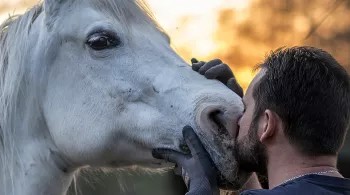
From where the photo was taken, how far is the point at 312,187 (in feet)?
5.84

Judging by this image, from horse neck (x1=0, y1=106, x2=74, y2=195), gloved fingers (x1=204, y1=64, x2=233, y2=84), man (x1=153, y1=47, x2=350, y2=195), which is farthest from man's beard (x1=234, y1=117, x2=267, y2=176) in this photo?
horse neck (x1=0, y1=106, x2=74, y2=195)

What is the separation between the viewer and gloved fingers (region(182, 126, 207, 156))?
2.29m

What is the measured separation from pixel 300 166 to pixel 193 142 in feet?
1.77

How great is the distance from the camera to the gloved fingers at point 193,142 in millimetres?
2285

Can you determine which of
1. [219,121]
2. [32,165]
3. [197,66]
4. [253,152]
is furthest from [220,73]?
[32,165]

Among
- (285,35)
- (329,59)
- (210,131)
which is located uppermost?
(285,35)

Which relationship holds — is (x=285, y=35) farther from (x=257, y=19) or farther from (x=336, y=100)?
(x=336, y=100)

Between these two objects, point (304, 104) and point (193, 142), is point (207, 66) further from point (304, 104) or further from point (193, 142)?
point (304, 104)

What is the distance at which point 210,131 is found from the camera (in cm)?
228

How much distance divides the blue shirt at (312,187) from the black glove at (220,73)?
2.30 ft

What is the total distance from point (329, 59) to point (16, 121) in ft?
4.87

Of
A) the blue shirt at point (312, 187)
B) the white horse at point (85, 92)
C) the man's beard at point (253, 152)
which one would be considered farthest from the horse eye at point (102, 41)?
the blue shirt at point (312, 187)

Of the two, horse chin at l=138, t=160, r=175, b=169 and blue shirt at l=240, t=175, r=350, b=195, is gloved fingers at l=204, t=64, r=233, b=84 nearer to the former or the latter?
horse chin at l=138, t=160, r=175, b=169

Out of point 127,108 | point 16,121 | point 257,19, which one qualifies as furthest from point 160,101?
point 257,19
